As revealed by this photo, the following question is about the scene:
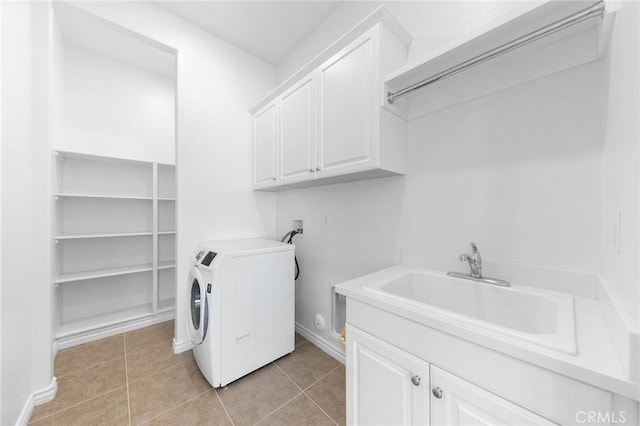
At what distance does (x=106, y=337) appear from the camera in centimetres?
230

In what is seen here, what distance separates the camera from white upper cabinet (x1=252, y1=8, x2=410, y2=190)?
1349mm

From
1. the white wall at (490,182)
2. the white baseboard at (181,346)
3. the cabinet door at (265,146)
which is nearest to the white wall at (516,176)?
the white wall at (490,182)

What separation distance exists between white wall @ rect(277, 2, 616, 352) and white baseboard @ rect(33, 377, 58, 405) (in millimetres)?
2094

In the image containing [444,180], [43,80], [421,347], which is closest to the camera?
[421,347]

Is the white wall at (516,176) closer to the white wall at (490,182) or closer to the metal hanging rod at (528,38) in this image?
the white wall at (490,182)

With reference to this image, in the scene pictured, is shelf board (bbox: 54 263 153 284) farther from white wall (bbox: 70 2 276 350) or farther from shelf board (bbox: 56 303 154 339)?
white wall (bbox: 70 2 276 350)

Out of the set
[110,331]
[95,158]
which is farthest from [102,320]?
[95,158]

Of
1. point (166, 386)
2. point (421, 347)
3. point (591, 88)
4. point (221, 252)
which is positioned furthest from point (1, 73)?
point (591, 88)

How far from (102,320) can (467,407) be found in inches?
125

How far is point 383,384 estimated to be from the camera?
97cm

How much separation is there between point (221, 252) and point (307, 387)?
113 centimetres

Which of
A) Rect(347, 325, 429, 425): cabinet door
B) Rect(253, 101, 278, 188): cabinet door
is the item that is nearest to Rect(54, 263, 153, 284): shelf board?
Rect(253, 101, 278, 188): cabinet door

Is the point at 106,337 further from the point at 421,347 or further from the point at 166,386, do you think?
the point at 421,347

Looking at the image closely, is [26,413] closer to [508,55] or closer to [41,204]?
[41,204]
